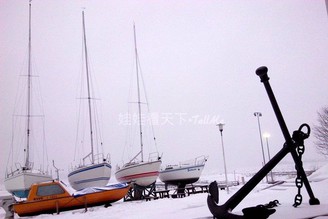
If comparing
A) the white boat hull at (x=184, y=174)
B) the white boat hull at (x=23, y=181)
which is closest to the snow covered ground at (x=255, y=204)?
the white boat hull at (x=23, y=181)

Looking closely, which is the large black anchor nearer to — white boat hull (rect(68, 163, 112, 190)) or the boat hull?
the boat hull

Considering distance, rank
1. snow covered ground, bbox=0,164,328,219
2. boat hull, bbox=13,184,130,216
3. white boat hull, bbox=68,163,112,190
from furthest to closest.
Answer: white boat hull, bbox=68,163,112,190 → boat hull, bbox=13,184,130,216 → snow covered ground, bbox=0,164,328,219

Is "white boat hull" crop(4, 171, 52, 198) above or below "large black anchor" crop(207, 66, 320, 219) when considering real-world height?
below

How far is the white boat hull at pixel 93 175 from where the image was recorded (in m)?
18.2

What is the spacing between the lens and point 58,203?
1172 centimetres

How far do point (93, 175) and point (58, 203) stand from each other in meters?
6.61

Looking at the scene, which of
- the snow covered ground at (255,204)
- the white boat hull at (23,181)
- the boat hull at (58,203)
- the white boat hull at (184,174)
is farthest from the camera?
the white boat hull at (184,174)

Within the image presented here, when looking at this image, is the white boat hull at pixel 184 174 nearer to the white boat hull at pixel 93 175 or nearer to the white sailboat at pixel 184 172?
the white sailboat at pixel 184 172

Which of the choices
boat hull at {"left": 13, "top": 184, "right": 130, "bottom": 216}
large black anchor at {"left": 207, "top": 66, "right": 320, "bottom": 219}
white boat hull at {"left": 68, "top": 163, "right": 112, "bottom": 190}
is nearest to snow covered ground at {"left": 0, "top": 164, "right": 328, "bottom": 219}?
large black anchor at {"left": 207, "top": 66, "right": 320, "bottom": 219}

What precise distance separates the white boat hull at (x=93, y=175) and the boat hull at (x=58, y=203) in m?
5.66

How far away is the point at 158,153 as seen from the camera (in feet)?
68.0

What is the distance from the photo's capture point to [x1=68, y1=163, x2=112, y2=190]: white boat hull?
59.6 ft

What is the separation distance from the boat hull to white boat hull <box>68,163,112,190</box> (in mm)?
5658

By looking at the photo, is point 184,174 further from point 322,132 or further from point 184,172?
point 322,132
